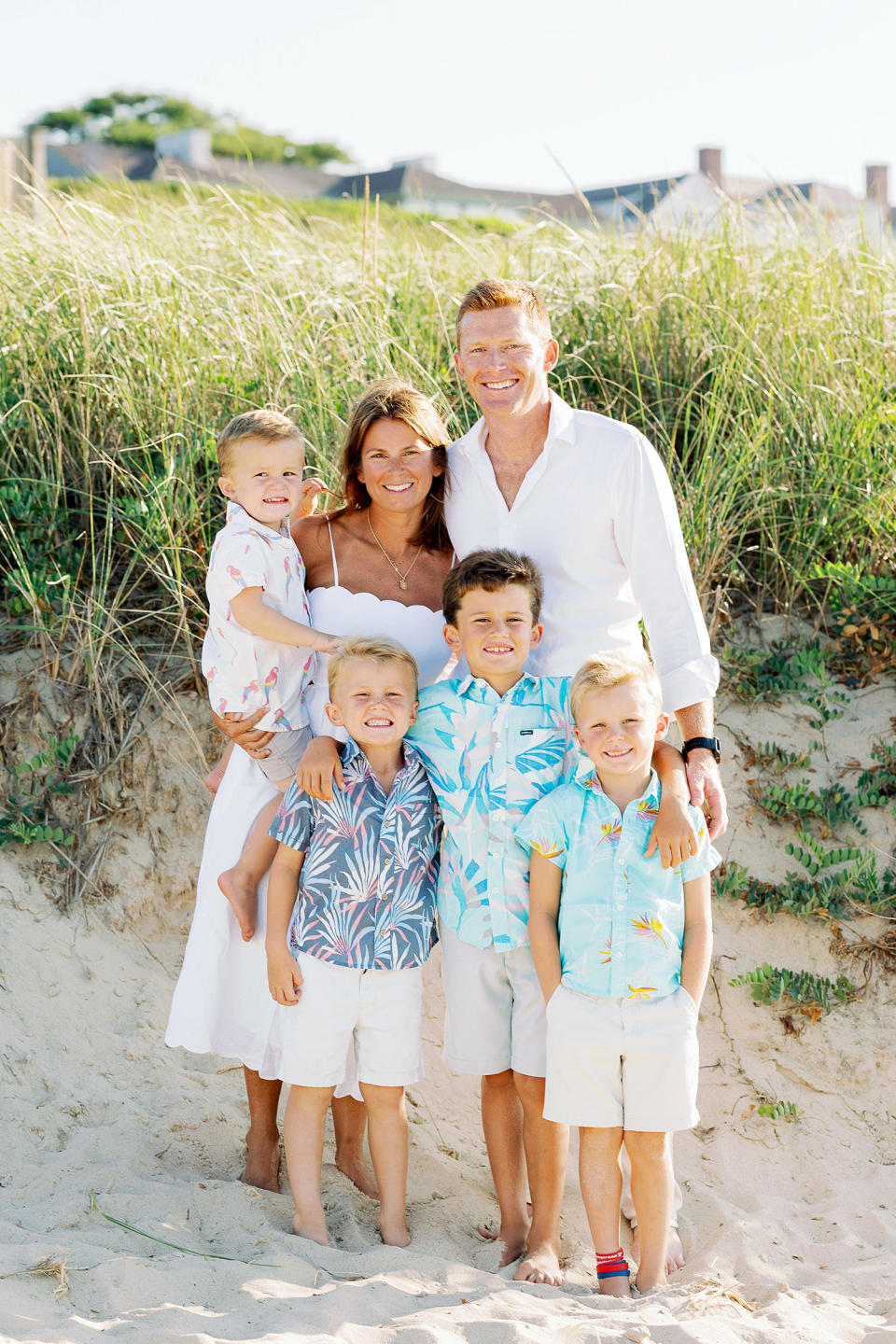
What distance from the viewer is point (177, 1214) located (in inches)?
120

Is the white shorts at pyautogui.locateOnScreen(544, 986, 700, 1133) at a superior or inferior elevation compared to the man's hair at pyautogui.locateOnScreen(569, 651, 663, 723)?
inferior

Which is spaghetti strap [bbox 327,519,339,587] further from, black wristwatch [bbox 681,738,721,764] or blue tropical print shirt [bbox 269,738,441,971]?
black wristwatch [bbox 681,738,721,764]

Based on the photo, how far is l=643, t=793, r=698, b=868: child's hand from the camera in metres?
2.71

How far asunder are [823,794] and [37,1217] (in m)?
2.83

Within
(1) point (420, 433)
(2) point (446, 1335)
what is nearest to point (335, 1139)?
(2) point (446, 1335)

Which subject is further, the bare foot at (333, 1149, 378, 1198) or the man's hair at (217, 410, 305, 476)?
the bare foot at (333, 1149, 378, 1198)

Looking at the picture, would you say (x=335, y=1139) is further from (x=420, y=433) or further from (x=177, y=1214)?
(x=420, y=433)

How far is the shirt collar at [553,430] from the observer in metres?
3.04

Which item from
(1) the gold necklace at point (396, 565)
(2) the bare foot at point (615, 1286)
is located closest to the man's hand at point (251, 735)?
(1) the gold necklace at point (396, 565)

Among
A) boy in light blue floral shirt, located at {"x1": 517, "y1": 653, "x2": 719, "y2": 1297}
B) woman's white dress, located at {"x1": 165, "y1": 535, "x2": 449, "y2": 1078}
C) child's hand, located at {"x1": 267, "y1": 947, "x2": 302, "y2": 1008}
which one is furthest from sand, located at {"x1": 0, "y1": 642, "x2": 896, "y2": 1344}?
child's hand, located at {"x1": 267, "y1": 947, "x2": 302, "y2": 1008}

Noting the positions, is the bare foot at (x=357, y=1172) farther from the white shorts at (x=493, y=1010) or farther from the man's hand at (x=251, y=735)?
the man's hand at (x=251, y=735)

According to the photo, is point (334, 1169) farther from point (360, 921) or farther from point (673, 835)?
point (673, 835)

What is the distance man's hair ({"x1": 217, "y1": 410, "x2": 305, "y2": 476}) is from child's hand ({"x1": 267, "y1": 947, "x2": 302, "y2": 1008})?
4.20 feet

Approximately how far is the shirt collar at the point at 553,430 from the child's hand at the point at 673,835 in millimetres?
971
